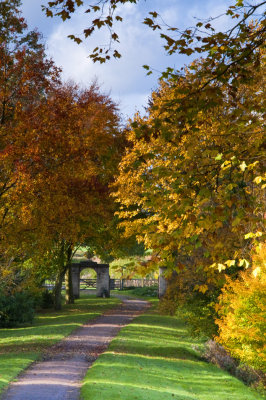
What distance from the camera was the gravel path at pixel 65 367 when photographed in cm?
1083

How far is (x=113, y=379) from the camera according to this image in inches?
480

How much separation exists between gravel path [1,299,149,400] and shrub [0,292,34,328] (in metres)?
3.86

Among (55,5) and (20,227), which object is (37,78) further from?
(55,5)

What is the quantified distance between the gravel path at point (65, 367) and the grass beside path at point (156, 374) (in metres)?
0.42

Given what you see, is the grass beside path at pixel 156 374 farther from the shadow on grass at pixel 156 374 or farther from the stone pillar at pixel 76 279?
the stone pillar at pixel 76 279

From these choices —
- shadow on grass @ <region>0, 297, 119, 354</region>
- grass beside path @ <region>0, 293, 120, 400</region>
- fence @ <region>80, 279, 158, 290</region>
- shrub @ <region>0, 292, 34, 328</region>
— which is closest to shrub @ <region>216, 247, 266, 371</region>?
grass beside path @ <region>0, 293, 120, 400</region>

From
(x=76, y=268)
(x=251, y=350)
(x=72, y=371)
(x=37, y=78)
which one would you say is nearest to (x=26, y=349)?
(x=72, y=371)

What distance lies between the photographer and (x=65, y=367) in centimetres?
1397

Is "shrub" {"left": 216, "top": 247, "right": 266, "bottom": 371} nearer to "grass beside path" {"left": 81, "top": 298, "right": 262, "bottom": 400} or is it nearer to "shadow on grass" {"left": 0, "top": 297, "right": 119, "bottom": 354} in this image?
"grass beside path" {"left": 81, "top": 298, "right": 262, "bottom": 400}

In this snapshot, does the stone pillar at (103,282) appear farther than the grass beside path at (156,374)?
Yes

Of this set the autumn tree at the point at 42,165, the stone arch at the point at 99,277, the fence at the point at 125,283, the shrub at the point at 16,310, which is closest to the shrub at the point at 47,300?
the stone arch at the point at 99,277

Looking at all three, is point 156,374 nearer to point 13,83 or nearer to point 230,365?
point 230,365

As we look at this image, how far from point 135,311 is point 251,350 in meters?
19.4

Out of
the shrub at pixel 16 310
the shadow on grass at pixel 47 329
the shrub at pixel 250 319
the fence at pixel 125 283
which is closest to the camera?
the shrub at pixel 250 319
